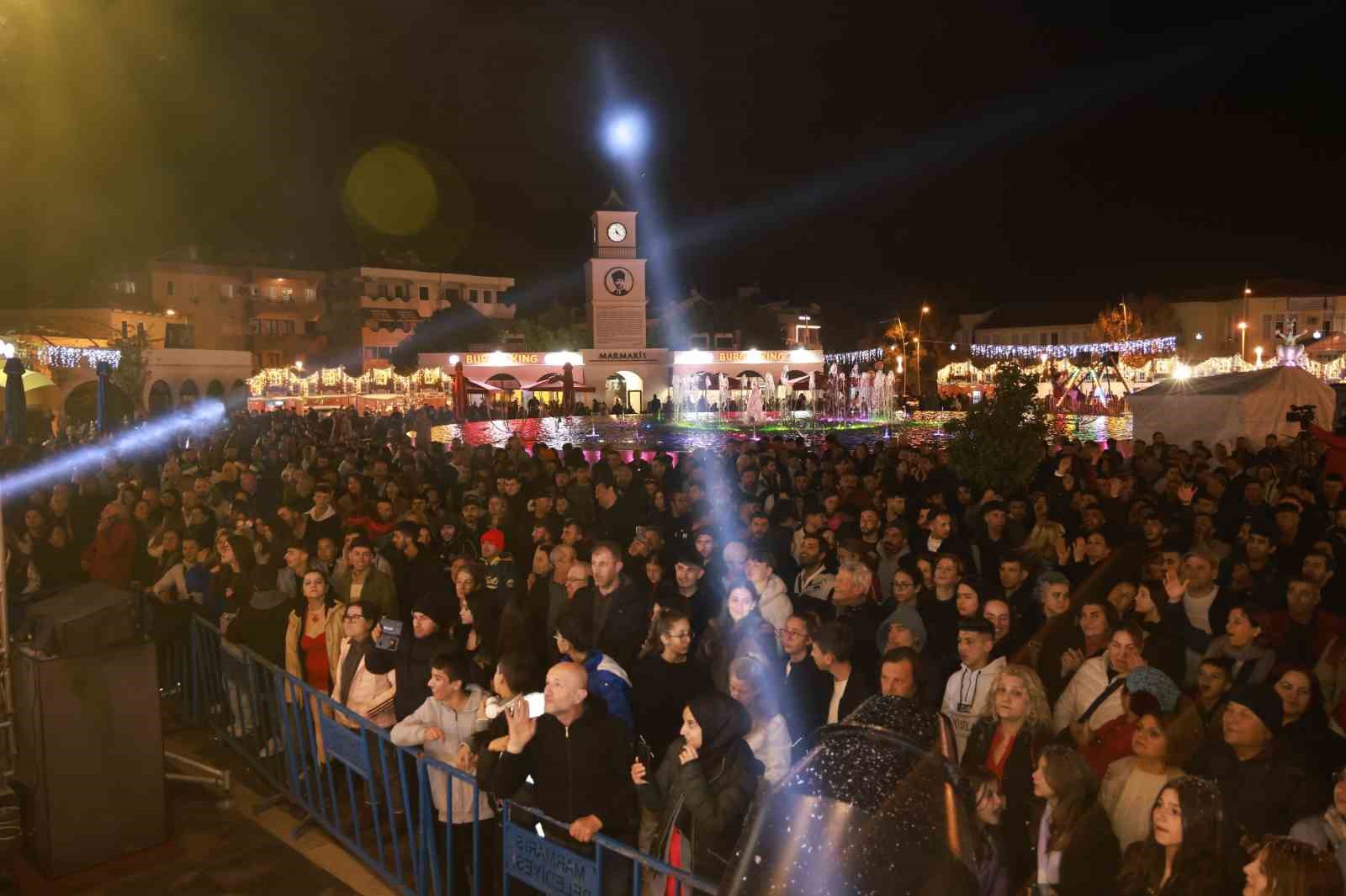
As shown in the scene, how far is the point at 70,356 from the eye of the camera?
95.9 feet

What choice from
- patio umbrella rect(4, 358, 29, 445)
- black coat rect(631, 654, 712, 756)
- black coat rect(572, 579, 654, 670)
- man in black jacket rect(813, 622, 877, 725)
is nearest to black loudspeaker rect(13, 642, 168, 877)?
black coat rect(572, 579, 654, 670)

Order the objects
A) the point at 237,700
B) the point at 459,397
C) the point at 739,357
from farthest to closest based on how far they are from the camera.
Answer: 1. the point at 739,357
2. the point at 459,397
3. the point at 237,700

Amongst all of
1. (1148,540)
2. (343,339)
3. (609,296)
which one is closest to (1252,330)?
(609,296)

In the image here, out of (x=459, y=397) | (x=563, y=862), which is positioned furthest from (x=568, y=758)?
(x=459, y=397)

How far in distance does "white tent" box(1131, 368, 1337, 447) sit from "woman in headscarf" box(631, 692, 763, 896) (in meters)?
18.2

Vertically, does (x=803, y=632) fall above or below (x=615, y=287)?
below

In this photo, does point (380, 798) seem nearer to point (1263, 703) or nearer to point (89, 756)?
point (89, 756)

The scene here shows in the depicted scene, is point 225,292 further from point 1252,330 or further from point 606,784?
point 1252,330

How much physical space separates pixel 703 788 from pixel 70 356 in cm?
3219

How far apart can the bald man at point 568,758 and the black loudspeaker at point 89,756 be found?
7.83 feet

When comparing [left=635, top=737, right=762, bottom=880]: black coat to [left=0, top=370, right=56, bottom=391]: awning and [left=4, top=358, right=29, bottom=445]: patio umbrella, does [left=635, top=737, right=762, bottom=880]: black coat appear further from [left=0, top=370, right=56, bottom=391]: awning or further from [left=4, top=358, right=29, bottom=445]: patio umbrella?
[left=0, top=370, right=56, bottom=391]: awning

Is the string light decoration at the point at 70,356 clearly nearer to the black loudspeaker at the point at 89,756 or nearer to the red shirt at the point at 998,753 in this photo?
the black loudspeaker at the point at 89,756

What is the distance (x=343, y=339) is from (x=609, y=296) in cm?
2084

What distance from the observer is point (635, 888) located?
3463 millimetres
